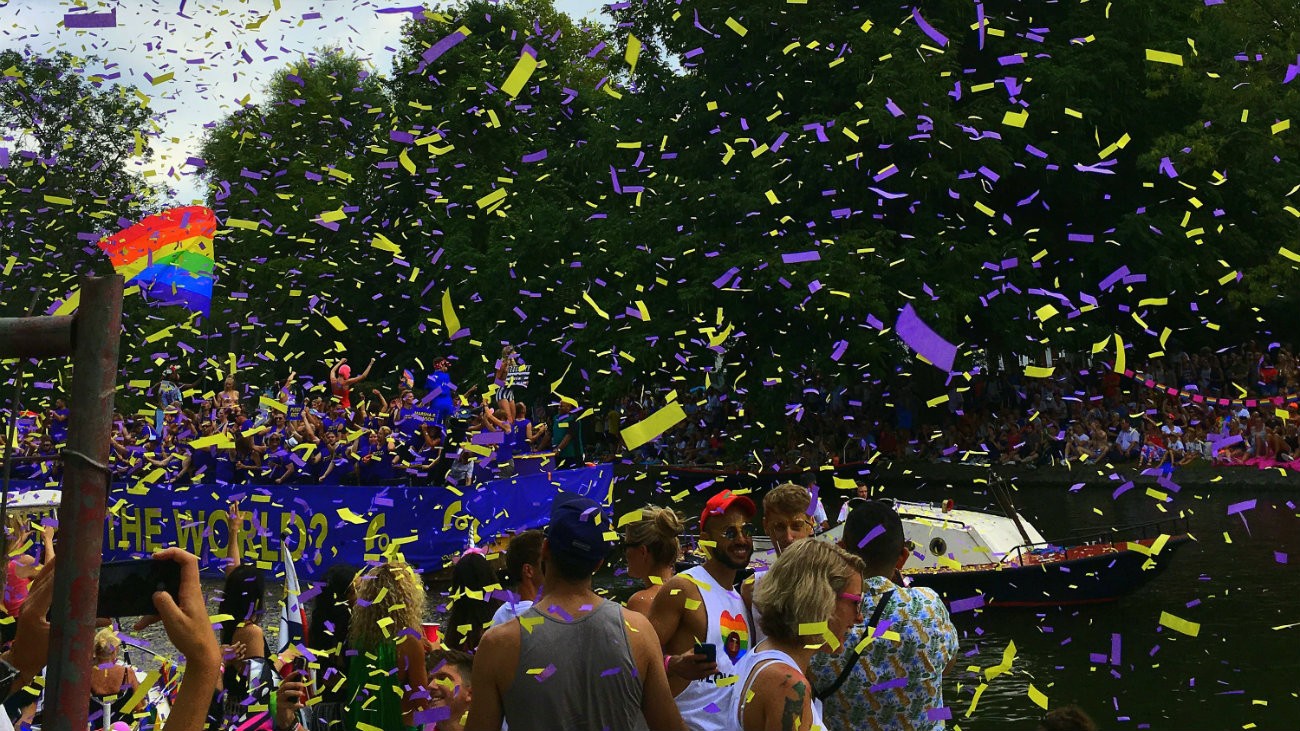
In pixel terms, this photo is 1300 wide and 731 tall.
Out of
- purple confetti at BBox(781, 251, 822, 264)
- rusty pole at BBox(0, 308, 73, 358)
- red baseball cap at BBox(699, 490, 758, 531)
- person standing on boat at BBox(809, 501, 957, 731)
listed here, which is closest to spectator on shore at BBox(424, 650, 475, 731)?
red baseball cap at BBox(699, 490, 758, 531)

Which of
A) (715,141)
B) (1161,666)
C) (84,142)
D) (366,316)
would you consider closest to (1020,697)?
(1161,666)

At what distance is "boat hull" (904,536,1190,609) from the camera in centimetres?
1656

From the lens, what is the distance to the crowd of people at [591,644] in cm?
376

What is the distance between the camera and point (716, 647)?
14.0 ft

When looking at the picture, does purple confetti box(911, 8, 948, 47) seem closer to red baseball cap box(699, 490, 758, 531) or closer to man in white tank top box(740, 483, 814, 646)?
man in white tank top box(740, 483, 814, 646)

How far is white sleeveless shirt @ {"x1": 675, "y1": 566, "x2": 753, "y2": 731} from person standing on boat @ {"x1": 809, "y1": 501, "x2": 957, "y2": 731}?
0.31 m

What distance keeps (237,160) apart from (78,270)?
6.80m

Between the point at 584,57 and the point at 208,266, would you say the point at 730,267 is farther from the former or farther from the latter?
the point at 584,57

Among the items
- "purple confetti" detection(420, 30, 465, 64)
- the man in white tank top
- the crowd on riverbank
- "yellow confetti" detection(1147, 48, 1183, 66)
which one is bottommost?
the man in white tank top

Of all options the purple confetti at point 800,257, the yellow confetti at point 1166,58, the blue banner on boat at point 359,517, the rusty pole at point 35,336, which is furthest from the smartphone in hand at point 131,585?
the yellow confetti at point 1166,58

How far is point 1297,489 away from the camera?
23781mm

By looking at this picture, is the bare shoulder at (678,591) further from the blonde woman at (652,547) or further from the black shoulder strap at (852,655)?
the black shoulder strap at (852,655)

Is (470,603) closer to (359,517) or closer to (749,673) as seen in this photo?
(749,673)

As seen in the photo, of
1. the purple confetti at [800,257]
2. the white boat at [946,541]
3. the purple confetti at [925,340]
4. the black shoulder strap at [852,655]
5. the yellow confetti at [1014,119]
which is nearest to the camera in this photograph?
the black shoulder strap at [852,655]
